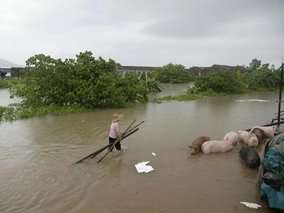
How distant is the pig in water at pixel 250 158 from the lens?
23.3ft

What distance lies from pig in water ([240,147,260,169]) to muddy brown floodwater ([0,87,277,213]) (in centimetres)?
17

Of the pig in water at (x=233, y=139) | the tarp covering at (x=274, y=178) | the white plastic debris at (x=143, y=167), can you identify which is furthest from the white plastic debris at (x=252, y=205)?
the pig in water at (x=233, y=139)

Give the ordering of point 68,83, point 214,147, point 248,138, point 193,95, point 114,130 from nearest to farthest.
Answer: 1. point 114,130
2. point 214,147
3. point 248,138
4. point 68,83
5. point 193,95

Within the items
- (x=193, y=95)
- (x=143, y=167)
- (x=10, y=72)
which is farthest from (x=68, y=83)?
(x=10, y=72)

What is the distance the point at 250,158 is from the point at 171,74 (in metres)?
40.8

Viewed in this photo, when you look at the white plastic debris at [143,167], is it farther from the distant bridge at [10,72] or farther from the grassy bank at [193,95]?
the distant bridge at [10,72]

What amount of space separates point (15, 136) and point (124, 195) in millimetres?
6848

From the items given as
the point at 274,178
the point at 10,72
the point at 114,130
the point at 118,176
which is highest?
the point at 10,72

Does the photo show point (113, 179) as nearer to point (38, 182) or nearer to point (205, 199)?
point (38, 182)

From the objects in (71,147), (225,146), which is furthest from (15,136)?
(225,146)

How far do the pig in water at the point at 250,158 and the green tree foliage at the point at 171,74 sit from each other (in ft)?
130

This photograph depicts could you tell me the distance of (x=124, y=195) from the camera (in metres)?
5.62

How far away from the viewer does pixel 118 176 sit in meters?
6.69

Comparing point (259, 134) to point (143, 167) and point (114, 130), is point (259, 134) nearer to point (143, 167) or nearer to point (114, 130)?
point (143, 167)
